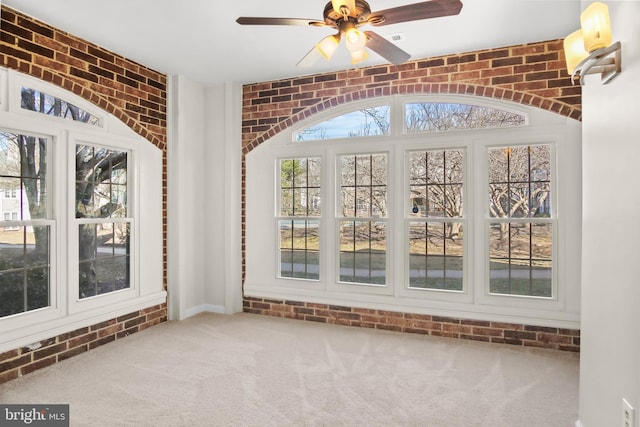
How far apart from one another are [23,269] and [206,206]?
7.15ft

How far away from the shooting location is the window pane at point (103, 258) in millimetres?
3826

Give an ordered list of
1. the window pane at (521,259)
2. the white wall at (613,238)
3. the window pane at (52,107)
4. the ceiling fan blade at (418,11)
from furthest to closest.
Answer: the window pane at (521,259) < the window pane at (52,107) < the ceiling fan blade at (418,11) < the white wall at (613,238)

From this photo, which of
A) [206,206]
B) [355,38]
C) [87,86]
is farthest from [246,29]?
[206,206]

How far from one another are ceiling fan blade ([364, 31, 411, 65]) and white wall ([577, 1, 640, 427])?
108cm

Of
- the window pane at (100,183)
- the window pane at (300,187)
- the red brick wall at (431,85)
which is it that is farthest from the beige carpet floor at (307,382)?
the red brick wall at (431,85)

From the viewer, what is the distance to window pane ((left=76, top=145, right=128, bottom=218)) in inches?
149

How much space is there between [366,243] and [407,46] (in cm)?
208

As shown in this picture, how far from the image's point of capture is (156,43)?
3.80 metres

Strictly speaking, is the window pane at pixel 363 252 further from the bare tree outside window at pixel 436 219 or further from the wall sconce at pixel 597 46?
the wall sconce at pixel 597 46

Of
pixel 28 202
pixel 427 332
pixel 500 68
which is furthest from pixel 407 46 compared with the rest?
pixel 28 202

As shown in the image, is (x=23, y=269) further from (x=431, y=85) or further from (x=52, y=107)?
(x=431, y=85)

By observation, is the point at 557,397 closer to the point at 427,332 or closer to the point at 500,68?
the point at 427,332

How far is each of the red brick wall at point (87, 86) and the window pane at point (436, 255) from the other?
9.42 feet

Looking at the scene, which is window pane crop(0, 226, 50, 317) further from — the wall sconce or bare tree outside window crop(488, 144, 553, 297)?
bare tree outside window crop(488, 144, 553, 297)
